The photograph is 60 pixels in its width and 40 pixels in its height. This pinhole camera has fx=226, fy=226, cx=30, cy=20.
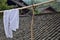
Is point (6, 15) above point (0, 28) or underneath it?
above

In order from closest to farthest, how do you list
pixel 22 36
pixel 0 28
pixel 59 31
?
pixel 59 31 → pixel 22 36 → pixel 0 28

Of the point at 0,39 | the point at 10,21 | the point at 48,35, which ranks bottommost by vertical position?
the point at 0,39

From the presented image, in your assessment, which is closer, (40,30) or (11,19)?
(11,19)

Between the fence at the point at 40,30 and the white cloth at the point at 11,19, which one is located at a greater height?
the white cloth at the point at 11,19

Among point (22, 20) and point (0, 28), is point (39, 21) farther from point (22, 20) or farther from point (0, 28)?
point (0, 28)

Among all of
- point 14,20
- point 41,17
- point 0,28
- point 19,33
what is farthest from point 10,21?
point 41,17

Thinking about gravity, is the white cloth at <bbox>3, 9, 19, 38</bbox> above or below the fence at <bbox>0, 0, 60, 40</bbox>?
above

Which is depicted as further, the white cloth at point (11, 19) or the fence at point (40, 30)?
the fence at point (40, 30)

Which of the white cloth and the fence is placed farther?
the fence

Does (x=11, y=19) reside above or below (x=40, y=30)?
above

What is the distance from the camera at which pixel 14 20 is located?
489cm

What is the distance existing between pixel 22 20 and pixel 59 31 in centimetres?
242

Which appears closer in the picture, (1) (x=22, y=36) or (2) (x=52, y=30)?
(2) (x=52, y=30)

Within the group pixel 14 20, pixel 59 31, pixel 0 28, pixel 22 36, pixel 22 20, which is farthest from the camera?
pixel 22 20
